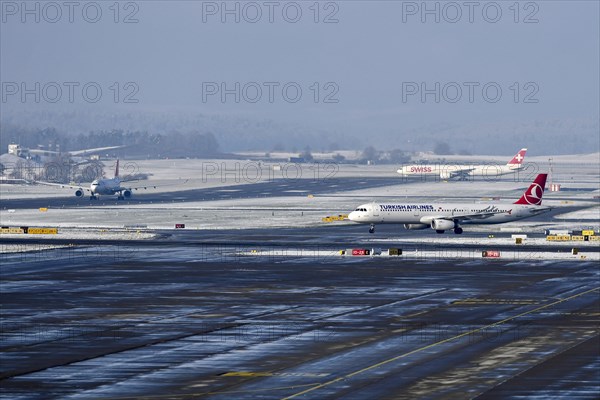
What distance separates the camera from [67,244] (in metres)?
106

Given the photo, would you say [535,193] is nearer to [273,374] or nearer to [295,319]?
[295,319]

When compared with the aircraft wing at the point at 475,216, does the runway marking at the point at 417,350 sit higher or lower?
lower

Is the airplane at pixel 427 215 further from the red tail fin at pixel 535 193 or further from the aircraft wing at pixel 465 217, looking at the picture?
the red tail fin at pixel 535 193

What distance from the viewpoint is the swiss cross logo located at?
421 ft

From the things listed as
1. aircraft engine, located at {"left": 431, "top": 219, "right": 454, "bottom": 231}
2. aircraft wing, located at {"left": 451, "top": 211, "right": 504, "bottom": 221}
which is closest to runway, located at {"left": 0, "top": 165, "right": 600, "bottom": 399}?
aircraft engine, located at {"left": 431, "top": 219, "right": 454, "bottom": 231}

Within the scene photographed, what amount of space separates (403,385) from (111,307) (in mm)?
26179

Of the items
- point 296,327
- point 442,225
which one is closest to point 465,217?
point 442,225

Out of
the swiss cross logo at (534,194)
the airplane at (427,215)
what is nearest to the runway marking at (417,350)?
the airplane at (427,215)

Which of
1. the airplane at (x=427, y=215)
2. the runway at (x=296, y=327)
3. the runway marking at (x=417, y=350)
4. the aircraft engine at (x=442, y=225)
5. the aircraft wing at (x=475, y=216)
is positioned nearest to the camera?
the runway marking at (x=417, y=350)

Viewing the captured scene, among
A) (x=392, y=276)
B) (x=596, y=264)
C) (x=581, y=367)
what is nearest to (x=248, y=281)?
(x=392, y=276)

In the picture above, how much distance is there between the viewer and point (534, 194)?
422ft

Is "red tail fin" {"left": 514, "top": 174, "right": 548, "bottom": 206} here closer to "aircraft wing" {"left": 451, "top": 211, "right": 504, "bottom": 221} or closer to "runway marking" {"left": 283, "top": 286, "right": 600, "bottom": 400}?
"aircraft wing" {"left": 451, "top": 211, "right": 504, "bottom": 221}

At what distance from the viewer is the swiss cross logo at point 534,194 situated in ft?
421

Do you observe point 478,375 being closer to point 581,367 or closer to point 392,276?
point 581,367
